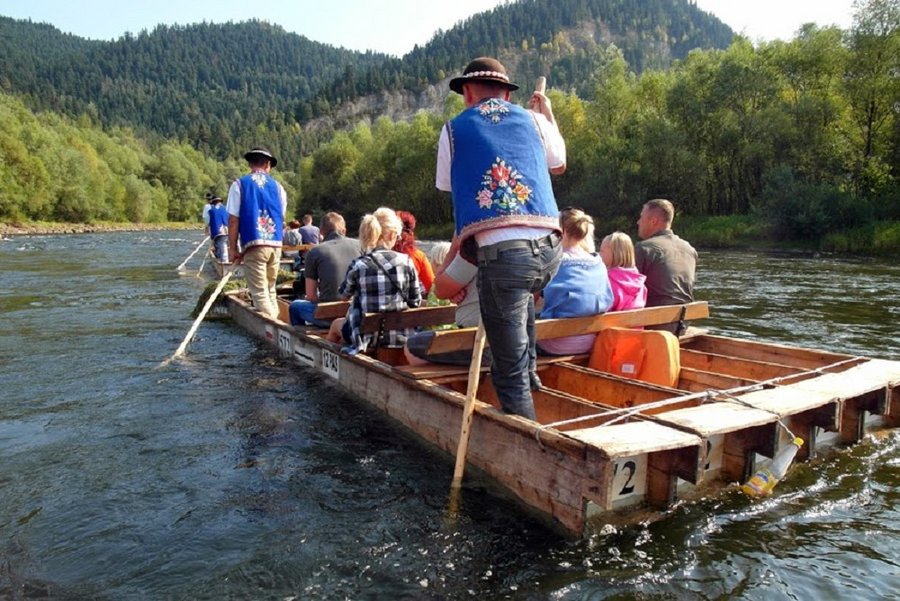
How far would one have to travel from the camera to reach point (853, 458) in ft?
17.1

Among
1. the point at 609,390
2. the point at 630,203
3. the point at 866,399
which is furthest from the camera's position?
the point at 630,203

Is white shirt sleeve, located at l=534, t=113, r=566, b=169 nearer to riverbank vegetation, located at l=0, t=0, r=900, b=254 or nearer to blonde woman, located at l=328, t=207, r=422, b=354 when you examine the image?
blonde woman, located at l=328, t=207, r=422, b=354

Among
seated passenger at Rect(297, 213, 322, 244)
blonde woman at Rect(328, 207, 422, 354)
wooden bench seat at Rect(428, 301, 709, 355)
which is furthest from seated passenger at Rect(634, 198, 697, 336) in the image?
seated passenger at Rect(297, 213, 322, 244)

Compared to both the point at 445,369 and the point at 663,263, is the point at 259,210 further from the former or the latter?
the point at 663,263

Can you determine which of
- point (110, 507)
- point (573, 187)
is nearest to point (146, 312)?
point (110, 507)

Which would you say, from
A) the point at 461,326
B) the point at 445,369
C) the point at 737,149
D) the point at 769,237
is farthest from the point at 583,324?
the point at 737,149

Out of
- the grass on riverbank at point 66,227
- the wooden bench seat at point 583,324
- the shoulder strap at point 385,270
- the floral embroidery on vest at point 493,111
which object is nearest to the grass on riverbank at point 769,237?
the wooden bench seat at point 583,324

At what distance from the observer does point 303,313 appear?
29.2ft

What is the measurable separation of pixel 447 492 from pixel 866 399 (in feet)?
10.3

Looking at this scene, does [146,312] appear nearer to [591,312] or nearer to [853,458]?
[591,312]

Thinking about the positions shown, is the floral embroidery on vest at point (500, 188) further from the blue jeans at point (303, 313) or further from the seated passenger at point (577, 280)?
the blue jeans at point (303, 313)

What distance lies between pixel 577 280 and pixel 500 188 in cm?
189

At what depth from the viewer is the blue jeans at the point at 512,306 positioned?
13.5 feet

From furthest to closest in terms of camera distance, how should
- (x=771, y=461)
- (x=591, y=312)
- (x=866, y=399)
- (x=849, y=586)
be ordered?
(x=591, y=312) → (x=866, y=399) → (x=771, y=461) → (x=849, y=586)
